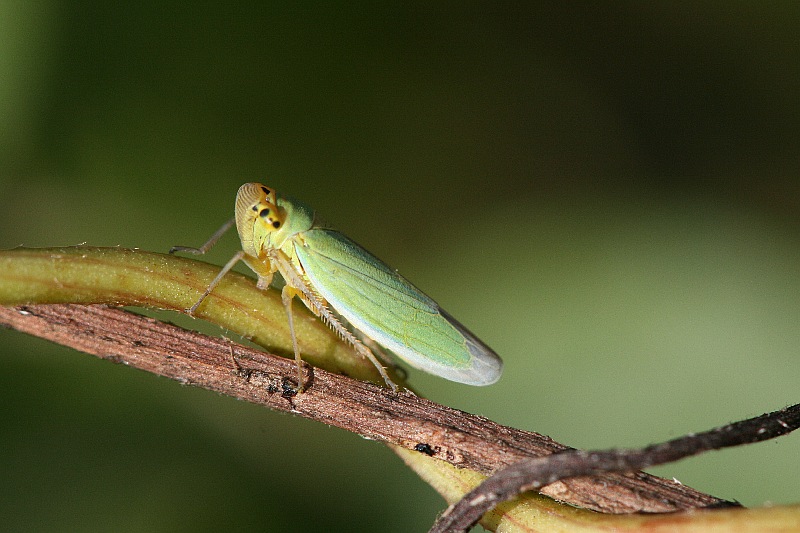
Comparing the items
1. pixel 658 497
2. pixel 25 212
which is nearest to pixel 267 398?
pixel 658 497

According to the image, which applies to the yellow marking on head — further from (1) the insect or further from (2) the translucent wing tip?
(2) the translucent wing tip

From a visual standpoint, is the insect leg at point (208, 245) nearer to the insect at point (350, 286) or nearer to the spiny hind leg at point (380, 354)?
the insect at point (350, 286)

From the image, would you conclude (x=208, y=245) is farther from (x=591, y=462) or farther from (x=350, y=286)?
(x=591, y=462)

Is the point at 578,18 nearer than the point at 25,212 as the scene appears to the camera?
No

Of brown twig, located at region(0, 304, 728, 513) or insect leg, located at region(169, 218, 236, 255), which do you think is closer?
brown twig, located at region(0, 304, 728, 513)

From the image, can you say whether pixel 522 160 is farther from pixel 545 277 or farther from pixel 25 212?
pixel 25 212

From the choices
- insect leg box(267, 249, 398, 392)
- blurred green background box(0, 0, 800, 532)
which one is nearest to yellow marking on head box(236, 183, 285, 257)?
insect leg box(267, 249, 398, 392)
